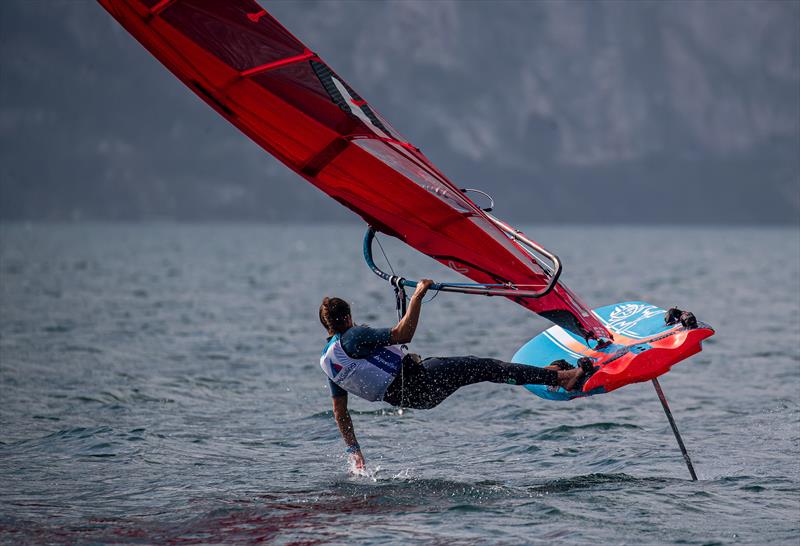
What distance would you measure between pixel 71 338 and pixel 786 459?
1687cm

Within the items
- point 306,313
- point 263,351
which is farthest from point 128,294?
point 263,351

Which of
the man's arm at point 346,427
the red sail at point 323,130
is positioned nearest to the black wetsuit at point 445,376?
the man's arm at point 346,427

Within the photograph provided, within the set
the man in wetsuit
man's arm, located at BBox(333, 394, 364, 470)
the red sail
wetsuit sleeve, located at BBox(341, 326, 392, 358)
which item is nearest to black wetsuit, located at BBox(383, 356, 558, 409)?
the man in wetsuit

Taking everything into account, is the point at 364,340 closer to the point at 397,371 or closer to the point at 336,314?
the point at 336,314

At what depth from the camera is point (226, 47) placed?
927cm

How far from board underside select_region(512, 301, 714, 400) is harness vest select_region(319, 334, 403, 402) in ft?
4.84

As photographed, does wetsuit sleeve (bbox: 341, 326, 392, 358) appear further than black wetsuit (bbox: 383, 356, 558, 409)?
No

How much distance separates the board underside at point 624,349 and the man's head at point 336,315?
1.96 metres

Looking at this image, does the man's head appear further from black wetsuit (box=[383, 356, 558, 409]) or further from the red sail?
the red sail

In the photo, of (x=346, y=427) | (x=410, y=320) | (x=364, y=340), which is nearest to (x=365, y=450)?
(x=346, y=427)

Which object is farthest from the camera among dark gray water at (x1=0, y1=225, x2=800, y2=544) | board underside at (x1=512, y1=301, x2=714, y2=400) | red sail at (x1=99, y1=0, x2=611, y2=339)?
board underside at (x1=512, y1=301, x2=714, y2=400)

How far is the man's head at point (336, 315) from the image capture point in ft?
Result: 30.8

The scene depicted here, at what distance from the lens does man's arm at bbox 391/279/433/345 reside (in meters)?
8.84

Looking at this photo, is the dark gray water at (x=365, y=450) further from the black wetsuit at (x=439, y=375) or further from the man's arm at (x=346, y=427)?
the black wetsuit at (x=439, y=375)
